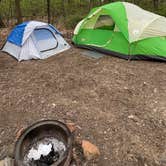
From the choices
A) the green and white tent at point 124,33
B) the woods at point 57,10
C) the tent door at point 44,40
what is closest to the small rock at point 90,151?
the green and white tent at point 124,33

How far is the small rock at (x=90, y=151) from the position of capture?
3050mm

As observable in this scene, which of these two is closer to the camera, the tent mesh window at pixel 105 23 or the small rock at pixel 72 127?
the small rock at pixel 72 127

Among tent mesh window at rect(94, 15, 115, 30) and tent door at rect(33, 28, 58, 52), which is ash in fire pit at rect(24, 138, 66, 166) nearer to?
tent door at rect(33, 28, 58, 52)

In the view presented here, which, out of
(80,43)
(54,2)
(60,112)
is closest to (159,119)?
(60,112)

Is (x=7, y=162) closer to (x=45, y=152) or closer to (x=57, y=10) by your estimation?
(x=45, y=152)

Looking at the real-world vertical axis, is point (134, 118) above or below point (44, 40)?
below

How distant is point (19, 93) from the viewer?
4.68 meters

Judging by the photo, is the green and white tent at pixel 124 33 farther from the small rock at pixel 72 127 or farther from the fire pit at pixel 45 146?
the fire pit at pixel 45 146

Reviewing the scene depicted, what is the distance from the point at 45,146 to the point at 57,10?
31.8ft

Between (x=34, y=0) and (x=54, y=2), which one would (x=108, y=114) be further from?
(x=34, y=0)

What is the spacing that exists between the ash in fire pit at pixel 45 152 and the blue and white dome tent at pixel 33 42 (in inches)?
130

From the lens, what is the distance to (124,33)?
19.3ft

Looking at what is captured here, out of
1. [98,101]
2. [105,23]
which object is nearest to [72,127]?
[98,101]

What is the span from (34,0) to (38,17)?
345 cm
